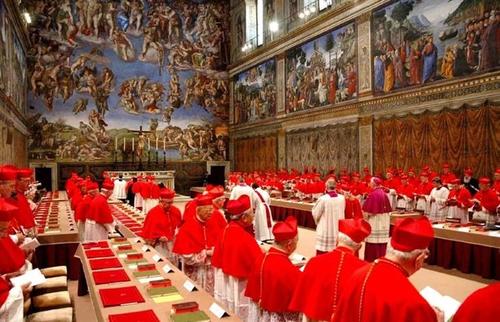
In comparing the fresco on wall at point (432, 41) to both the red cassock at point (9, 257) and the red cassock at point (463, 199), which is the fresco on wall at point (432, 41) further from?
the red cassock at point (9, 257)

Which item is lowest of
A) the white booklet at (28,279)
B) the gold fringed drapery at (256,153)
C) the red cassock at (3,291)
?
the white booklet at (28,279)

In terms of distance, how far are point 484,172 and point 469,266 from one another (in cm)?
606

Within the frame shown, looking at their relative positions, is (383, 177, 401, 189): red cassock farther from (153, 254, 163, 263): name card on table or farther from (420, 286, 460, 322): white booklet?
(420, 286, 460, 322): white booklet

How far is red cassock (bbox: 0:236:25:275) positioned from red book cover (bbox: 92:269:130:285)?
0.86 meters

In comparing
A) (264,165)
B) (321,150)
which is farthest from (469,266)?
(264,165)

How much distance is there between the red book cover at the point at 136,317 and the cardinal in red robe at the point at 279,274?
3.34ft

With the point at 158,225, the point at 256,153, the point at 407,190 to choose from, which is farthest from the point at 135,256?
the point at 256,153

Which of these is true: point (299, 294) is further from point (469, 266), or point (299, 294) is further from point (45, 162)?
point (45, 162)

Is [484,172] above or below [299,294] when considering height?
above

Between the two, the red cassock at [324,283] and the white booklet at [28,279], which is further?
the white booklet at [28,279]

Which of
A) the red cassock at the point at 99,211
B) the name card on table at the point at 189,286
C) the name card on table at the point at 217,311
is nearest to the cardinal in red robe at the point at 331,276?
the name card on table at the point at 217,311

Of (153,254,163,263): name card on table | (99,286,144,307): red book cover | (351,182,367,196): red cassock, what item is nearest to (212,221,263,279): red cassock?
(99,286,144,307): red book cover

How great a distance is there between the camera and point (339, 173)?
69.1ft

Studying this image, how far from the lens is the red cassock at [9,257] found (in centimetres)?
504
